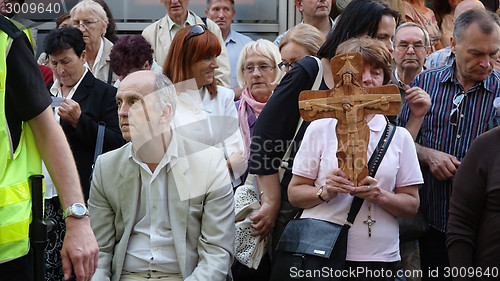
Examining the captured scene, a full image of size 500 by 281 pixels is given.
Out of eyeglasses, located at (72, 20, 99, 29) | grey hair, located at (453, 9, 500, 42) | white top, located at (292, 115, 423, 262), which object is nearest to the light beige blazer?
white top, located at (292, 115, 423, 262)

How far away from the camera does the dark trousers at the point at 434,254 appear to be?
16.0 feet

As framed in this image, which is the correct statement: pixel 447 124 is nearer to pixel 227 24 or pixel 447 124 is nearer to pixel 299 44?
pixel 299 44

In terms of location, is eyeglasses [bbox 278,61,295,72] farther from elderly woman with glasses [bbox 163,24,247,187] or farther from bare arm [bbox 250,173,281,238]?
bare arm [bbox 250,173,281,238]

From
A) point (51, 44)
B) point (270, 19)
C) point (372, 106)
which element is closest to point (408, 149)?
point (372, 106)

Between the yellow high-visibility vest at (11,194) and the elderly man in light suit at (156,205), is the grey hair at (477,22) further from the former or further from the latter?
the yellow high-visibility vest at (11,194)

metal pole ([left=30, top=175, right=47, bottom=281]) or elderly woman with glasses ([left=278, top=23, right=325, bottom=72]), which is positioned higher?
metal pole ([left=30, top=175, right=47, bottom=281])

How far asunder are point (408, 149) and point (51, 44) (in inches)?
123

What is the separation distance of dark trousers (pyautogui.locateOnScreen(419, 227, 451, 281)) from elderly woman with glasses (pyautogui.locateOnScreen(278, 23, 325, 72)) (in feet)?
4.68

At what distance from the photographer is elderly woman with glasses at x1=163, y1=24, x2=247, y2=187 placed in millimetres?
5473

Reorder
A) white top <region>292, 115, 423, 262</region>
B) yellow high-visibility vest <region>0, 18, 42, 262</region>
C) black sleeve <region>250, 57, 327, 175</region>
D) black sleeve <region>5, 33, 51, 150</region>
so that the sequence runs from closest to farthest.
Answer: yellow high-visibility vest <region>0, 18, 42, 262</region> → black sleeve <region>5, 33, 51, 150</region> → white top <region>292, 115, 423, 262</region> → black sleeve <region>250, 57, 327, 175</region>

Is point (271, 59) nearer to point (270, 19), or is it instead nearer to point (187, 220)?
point (187, 220)

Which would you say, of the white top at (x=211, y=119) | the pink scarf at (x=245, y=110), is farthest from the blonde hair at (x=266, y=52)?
the white top at (x=211, y=119)

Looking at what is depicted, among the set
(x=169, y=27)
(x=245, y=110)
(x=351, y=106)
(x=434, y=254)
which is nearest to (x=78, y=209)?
A: (x=351, y=106)

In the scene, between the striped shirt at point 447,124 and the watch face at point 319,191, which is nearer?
the watch face at point 319,191
